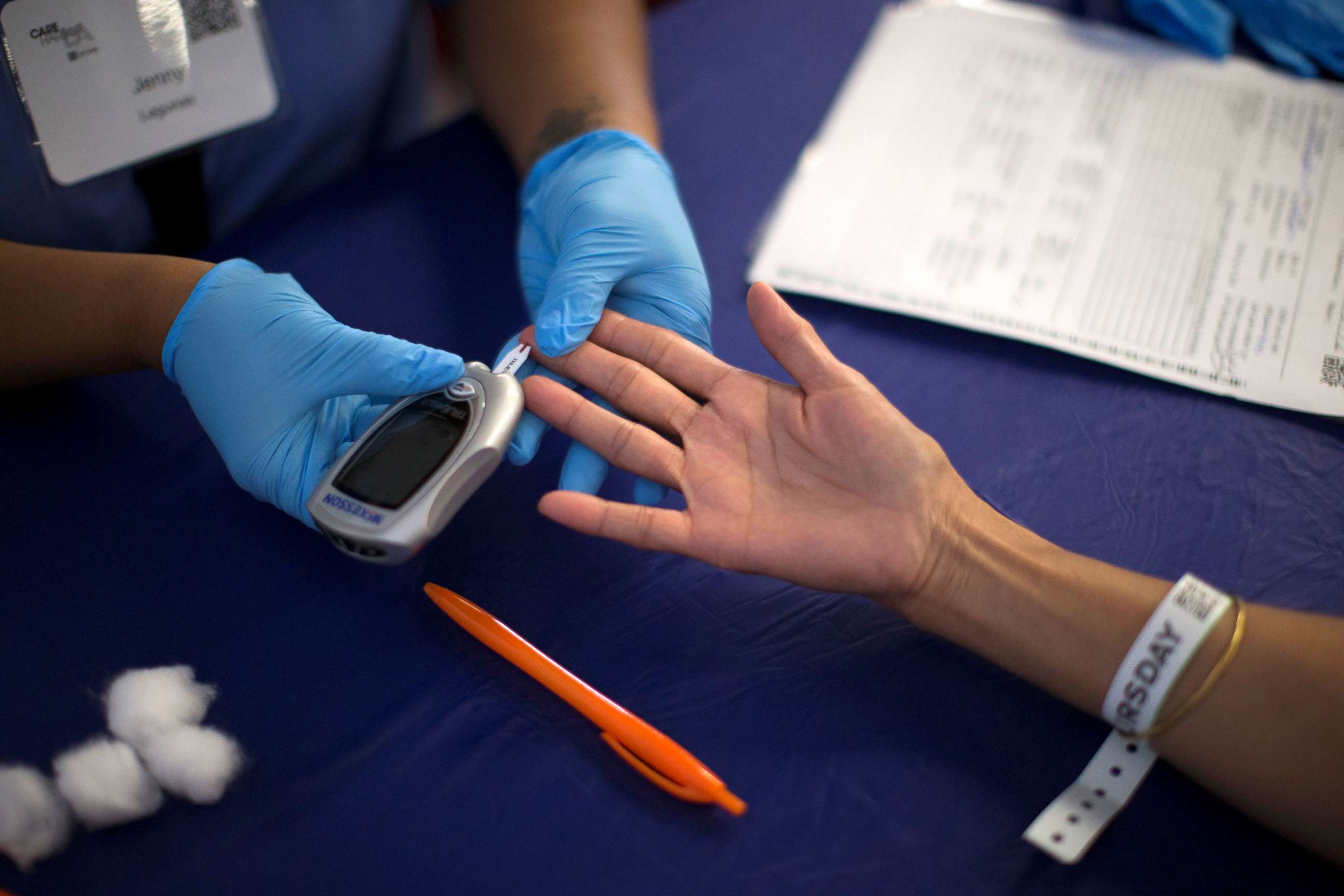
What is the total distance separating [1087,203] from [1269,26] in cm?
48

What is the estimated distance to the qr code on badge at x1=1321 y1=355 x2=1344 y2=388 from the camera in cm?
87

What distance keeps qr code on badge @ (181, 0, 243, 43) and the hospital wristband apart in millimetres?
1053

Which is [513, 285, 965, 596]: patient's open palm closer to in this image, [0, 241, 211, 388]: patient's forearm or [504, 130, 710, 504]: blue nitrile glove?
[504, 130, 710, 504]: blue nitrile glove

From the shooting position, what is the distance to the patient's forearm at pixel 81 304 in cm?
78

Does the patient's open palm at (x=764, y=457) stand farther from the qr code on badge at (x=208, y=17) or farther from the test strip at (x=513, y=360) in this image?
the qr code on badge at (x=208, y=17)

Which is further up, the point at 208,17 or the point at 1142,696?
the point at 208,17

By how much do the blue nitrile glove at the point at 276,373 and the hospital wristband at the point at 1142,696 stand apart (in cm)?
58

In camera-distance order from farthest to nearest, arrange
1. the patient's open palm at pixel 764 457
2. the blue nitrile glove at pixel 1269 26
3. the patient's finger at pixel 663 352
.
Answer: the blue nitrile glove at pixel 1269 26 < the patient's finger at pixel 663 352 < the patient's open palm at pixel 764 457

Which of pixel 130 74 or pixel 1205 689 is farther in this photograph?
pixel 130 74

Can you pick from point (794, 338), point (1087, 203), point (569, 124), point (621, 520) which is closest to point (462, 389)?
point (621, 520)

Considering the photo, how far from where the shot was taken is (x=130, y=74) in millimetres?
862

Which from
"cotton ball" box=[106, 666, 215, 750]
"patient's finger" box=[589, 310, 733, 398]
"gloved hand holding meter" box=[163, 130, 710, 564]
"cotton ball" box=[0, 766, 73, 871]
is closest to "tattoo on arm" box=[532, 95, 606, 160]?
"gloved hand holding meter" box=[163, 130, 710, 564]

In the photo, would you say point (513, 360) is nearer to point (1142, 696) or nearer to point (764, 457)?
point (764, 457)

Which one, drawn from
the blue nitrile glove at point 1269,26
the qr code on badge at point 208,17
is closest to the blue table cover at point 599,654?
the qr code on badge at point 208,17
